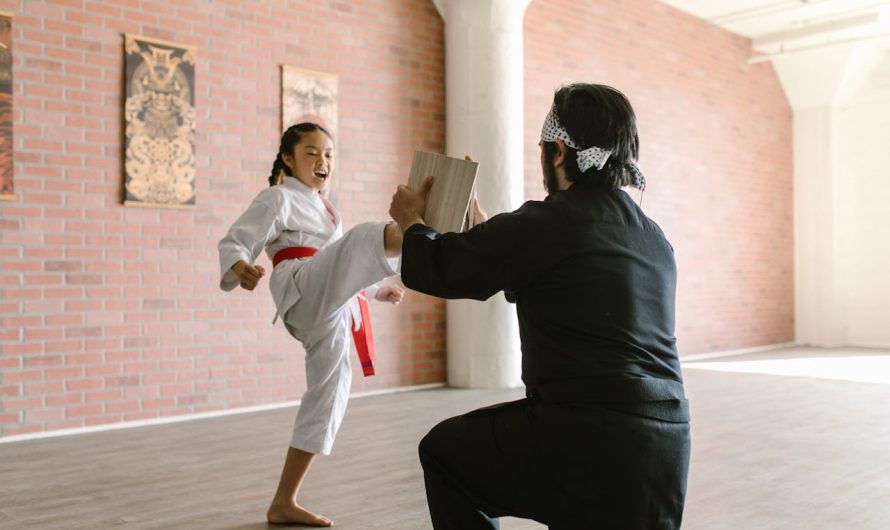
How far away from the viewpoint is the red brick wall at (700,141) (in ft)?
23.0

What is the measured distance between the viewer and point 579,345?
4.90 ft

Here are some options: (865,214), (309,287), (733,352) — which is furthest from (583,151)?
(865,214)

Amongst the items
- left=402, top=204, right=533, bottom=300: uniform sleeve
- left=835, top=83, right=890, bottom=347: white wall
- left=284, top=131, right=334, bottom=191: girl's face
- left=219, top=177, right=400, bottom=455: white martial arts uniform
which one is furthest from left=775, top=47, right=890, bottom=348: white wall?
left=402, top=204, right=533, bottom=300: uniform sleeve

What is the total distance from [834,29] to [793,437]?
5.74 metres

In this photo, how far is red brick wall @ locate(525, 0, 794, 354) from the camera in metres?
7.01

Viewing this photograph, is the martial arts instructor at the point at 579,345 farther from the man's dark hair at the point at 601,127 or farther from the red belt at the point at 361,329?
the red belt at the point at 361,329

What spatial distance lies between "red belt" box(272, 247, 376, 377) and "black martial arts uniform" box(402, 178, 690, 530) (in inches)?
43.0

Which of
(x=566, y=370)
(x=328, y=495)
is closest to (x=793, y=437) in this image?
(x=328, y=495)

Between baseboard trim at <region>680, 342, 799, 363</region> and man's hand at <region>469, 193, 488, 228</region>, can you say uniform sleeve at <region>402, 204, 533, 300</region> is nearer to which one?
man's hand at <region>469, 193, 488, 228</region>

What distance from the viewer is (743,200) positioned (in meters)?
9.10

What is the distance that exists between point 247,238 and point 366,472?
1.34 meters

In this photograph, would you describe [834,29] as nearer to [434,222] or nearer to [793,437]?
[793,437]

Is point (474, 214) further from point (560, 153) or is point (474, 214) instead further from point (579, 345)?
point (579, 345)

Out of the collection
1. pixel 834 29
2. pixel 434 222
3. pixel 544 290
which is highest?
pixel 834 29
